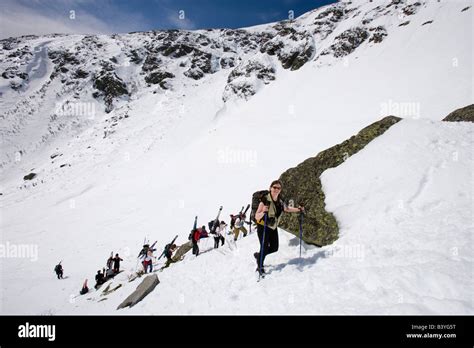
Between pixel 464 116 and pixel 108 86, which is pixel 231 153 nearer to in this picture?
pixel 464 116

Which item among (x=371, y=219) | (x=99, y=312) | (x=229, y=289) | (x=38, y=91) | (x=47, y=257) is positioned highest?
(x=38, y=91)

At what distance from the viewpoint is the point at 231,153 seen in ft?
107

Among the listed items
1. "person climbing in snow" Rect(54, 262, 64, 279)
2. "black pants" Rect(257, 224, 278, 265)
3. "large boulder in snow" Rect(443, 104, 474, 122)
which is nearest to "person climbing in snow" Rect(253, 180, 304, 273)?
"black pants" Rect(257, 224, 278, 265)

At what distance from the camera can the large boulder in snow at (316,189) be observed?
302 inches

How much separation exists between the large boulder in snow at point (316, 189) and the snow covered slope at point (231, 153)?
1.15ft

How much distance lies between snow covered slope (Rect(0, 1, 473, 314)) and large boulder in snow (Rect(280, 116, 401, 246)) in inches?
13.8

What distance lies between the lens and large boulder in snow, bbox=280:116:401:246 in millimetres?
7676

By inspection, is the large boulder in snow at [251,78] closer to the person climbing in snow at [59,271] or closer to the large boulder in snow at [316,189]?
the person climbing in snow at [59,271]

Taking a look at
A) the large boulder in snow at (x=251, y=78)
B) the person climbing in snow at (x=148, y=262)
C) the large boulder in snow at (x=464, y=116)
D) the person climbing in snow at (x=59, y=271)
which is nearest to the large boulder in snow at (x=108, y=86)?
the large boulder in snow at (x=251, y=78)

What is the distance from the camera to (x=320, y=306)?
4781 millimetres

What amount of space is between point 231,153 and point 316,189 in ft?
78.4
